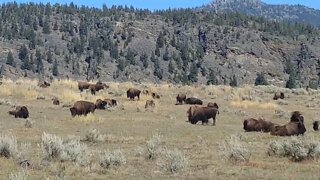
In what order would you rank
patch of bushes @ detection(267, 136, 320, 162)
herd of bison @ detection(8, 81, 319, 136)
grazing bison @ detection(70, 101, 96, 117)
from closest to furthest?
1. patch of bushes @ detection(267, 136, 320, 162)
2. herd of bison @ detection(8, 81, 319, 136)
3. grazing bison @ detection(70, 101, 96, 117)

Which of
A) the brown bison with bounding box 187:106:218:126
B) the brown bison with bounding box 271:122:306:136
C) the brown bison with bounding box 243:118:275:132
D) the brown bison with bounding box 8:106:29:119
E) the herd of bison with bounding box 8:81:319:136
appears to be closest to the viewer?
the brown bison with bounding box 271:122:306:136

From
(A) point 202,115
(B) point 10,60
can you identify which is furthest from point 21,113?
(B) point 10,60

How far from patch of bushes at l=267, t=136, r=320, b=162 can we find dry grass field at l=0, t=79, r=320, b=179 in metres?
0.21

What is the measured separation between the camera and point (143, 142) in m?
19.8

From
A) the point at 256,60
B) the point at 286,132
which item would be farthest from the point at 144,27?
the point at 286,132

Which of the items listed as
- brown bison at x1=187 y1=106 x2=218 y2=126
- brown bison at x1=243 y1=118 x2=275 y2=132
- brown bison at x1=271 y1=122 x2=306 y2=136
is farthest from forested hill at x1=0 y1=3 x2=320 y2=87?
brown bison at x1=271 y1=122 x2=306 y2=136

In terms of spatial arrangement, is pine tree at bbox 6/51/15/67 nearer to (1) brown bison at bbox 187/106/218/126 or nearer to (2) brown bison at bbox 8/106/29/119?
(2) brown bison at bbox 8/106/29/119

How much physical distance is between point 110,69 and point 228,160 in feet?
273

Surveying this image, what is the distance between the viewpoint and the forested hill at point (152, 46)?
311 feet

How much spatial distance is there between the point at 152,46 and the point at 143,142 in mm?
95443

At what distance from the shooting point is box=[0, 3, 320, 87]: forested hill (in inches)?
3728

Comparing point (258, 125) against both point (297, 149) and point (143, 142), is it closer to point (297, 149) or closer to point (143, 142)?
point (143, 142)

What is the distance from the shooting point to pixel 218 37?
121938 mm

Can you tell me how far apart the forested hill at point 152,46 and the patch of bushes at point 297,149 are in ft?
219
